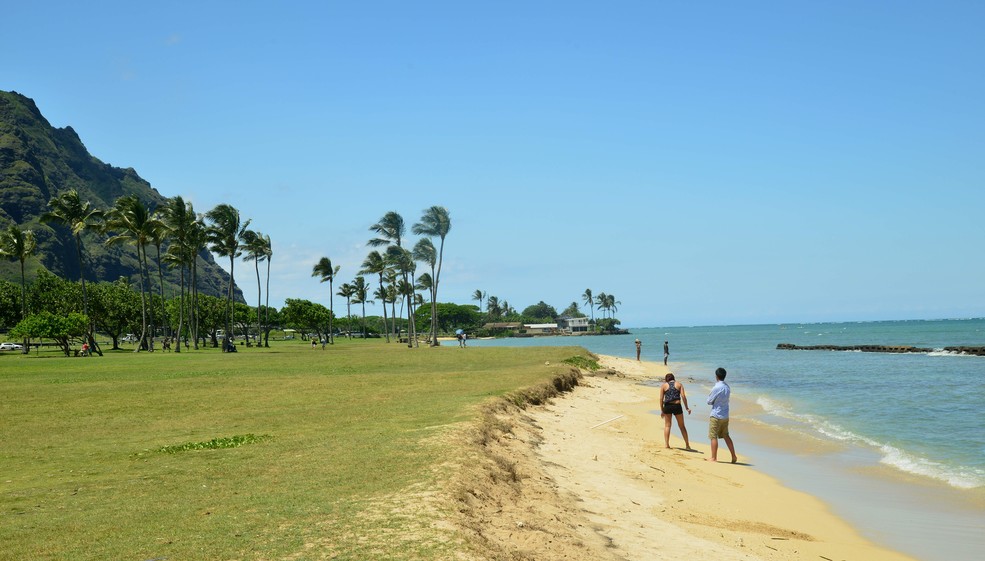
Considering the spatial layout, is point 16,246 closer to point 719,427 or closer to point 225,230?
point 225,230

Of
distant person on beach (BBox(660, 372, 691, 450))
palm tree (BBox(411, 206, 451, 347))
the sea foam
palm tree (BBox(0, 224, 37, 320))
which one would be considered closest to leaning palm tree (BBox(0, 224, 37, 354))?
palm tree (BBox(0, 224, 37, 320))

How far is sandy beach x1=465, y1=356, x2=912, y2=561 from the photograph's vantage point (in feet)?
26.9

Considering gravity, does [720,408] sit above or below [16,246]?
below

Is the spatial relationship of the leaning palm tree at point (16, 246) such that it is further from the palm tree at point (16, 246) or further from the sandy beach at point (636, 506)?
the sandy beach at point (636, 506)

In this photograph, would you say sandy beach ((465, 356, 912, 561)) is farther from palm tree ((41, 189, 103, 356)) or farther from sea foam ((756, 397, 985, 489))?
palm tree ((41, 189, 103, 356))

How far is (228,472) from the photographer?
10.4 meters

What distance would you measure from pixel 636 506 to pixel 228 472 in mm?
5933

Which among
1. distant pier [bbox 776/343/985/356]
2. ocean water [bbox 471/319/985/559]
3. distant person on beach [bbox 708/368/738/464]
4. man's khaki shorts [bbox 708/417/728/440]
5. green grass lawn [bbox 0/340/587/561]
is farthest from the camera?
distant pier [bbox 776/343/985/356]

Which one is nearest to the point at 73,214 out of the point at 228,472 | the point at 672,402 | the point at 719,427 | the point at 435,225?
the point at 435,225

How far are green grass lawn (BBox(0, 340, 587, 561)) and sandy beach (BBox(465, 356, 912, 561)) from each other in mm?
940

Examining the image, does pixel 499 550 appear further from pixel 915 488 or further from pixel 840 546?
pixel 915 488

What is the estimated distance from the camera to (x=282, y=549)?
6.62m

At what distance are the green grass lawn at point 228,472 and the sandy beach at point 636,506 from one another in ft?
3.08

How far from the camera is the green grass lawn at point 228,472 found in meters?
6.93
